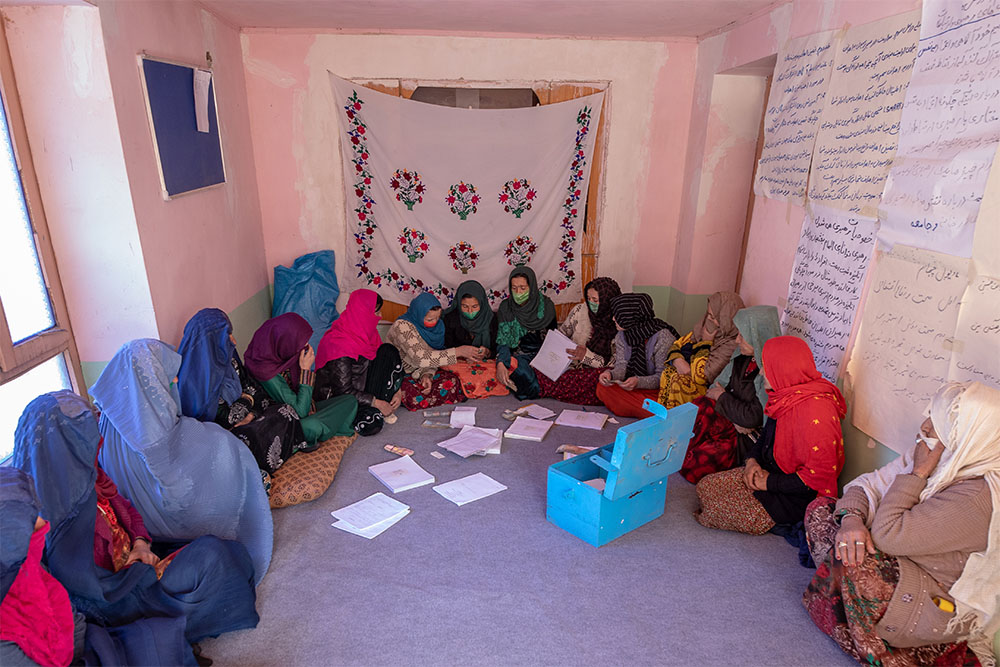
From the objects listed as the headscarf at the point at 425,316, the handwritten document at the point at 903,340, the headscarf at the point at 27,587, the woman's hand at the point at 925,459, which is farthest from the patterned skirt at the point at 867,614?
the headscarf at the point at 425,316

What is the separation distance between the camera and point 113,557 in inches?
75.2

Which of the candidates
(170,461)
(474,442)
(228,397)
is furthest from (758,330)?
(170,461)

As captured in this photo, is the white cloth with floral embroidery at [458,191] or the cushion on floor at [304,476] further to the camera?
the white cloth with floral embroidery at [458,191]

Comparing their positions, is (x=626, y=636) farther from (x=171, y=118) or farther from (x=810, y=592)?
(x=171, y=118)

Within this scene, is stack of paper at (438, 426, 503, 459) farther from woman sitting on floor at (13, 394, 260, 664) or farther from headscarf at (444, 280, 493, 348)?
woman sitting on floor at (13, 394, 260, 664)

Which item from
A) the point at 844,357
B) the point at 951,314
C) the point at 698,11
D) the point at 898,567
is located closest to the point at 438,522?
the point at 898,567

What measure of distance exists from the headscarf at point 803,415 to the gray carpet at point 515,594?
1.23ft

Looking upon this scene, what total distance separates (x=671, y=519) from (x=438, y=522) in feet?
3.47

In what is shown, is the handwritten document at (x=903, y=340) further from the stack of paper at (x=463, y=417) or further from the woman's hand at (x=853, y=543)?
the stack of paper at (x=463, y=417)

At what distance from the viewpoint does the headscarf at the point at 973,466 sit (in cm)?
168

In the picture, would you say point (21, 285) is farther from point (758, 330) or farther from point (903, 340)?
point (903, 340)

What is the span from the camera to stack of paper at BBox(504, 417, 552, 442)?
3.36 meters

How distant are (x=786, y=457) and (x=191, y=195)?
3053 mm

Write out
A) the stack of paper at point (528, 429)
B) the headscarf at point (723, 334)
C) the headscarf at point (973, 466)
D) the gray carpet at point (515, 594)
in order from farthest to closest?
the stack of paper at point (528, 429) → the headscarf at point (723, 334) → the gray carpet at point (515, 594) → the headscarf at point (973, 466)
